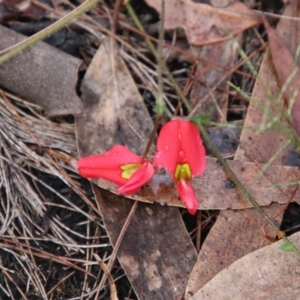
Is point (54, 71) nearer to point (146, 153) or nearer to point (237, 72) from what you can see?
point (146, 153)

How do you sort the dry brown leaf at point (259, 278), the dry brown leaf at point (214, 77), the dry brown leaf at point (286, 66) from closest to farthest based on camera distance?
the dry brown leaf at point (259, 278)
the dry brown leaf at point (286, 66)
the dry brown leaf at point (214, 77)

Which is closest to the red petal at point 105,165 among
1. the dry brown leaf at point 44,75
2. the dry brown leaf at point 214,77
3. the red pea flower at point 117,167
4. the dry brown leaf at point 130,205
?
the red pea flower at point 117,167

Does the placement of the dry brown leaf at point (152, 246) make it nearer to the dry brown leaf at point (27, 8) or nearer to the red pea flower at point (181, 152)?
the red pea flower at point (181, 152)

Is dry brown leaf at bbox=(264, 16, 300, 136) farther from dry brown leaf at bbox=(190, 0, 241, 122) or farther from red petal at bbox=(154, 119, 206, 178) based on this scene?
red petal at bbox=(154, 119, 206, 178)

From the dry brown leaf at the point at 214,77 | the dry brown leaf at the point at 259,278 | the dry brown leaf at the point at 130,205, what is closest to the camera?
the dry brown leaf at the point at 259,278

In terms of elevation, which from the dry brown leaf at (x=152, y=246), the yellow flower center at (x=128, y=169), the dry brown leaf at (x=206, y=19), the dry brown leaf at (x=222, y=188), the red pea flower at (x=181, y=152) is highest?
the dry brown leaf at (x=206, y=19)

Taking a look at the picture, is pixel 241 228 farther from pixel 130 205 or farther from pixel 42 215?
pixel 42 215

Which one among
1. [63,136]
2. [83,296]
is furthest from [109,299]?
[63,136]
